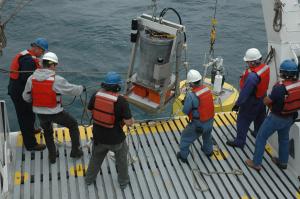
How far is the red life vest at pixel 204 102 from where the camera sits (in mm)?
7035

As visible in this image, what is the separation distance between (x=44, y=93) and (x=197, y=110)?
255cm

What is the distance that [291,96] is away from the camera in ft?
22.3

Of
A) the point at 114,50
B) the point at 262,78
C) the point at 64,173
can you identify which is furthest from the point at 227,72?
the point at 64,173

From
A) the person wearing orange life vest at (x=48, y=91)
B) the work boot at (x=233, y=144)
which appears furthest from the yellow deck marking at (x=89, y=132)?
the work boot at (x=233, y=144)

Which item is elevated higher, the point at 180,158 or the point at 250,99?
the point at 250,99

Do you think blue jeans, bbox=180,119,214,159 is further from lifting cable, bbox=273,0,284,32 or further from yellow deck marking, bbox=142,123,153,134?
lifting cable, bbox=273,0,284,32

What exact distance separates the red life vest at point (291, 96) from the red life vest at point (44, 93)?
→ 3731 mm

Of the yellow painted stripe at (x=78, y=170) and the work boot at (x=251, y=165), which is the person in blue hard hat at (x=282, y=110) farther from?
the yellow painted stripe at (x=78, y=170)

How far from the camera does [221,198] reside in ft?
22.6

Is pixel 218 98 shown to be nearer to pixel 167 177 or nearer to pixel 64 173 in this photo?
pixel 167 177

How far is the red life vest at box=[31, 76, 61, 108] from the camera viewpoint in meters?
6.61

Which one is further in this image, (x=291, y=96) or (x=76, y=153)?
(x=76, y=153)

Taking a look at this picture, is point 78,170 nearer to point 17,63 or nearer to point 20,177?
point 20,177

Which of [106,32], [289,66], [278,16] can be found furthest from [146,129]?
[106,32]
